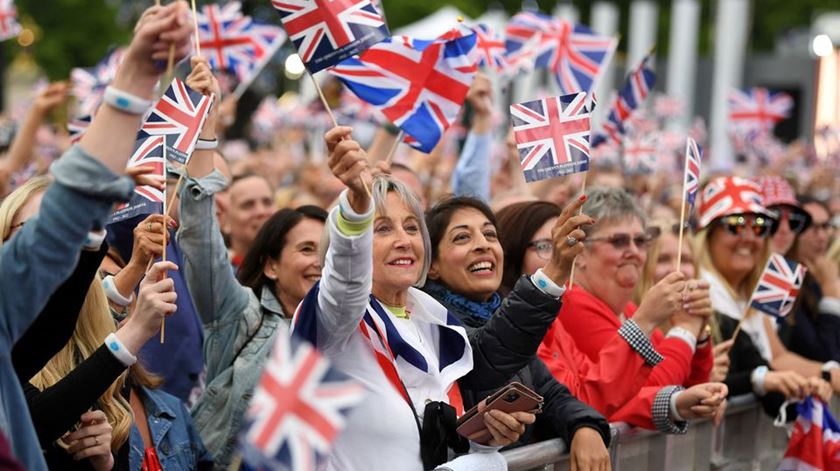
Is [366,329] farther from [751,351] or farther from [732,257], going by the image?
[732,257]

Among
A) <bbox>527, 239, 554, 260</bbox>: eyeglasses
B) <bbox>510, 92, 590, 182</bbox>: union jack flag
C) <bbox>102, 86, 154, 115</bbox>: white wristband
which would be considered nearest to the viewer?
<bbox>102, 86, 154, 115</bbox>: white wristband

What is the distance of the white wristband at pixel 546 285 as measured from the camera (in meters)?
4.35

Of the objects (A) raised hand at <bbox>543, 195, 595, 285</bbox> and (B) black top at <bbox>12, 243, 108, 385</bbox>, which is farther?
(A) raised hand at <bbox>543, 195, 595, 285</bbox>

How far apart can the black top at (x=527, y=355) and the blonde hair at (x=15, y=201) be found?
1.46 m

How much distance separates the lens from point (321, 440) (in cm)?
251

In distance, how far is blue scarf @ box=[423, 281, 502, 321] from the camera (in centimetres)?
496

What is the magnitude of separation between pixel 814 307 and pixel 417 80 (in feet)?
10.1

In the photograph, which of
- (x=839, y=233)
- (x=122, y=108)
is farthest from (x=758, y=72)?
(x=122, y=108)

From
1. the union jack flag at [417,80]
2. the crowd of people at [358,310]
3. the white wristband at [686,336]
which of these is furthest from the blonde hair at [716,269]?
the union jack flag at [417,80]

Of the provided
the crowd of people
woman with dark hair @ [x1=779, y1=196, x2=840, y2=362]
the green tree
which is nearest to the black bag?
the crowd of people

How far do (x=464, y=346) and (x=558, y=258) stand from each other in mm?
417

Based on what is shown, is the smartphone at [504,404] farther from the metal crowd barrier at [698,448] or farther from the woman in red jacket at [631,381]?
the woman in red jacket at [631,381]

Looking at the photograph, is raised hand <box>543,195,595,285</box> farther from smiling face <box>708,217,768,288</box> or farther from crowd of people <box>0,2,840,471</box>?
smiling face <box>708,217,768,288</box>

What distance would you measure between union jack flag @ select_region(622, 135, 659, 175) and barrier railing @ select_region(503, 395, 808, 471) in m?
4.83
